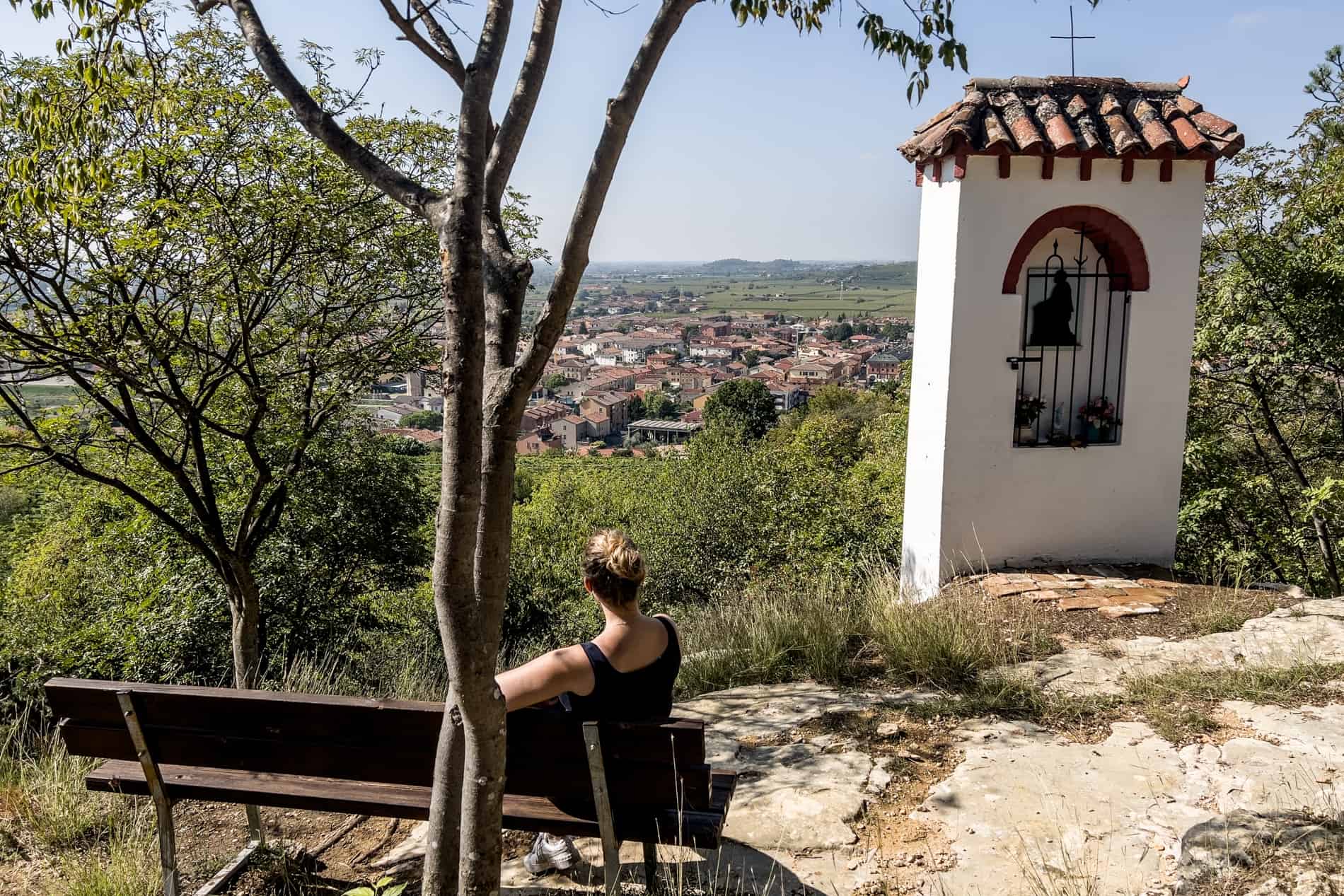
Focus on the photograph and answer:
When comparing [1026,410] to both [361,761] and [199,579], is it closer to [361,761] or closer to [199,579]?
[361,761]

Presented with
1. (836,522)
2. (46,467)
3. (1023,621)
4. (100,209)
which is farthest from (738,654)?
(836,522)

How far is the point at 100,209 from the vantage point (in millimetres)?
5570

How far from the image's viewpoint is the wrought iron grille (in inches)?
263

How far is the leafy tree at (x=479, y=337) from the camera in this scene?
2.11 metres

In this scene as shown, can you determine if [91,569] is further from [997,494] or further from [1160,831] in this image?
[1160,831]

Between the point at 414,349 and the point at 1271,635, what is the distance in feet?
19.3

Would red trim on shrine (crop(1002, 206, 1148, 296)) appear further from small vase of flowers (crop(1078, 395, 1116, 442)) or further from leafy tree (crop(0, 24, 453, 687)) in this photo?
leafy tree (crop(0, 24, 453, 687))

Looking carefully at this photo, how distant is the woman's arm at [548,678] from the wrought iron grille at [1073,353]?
463 centimetres

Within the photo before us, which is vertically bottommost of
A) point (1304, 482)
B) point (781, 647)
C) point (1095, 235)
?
point (781, 647)

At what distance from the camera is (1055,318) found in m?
6.70

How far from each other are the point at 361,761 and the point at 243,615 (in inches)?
158

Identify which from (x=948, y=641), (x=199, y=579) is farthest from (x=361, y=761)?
(x=199, y=579)

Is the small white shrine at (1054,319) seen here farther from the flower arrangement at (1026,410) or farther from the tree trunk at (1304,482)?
the tree trunk at (1304,482)

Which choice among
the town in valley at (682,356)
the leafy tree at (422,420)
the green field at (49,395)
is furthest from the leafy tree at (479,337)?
the leafy tree at (422,420)
